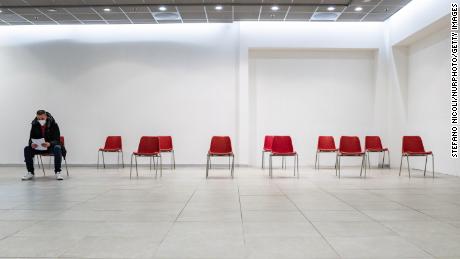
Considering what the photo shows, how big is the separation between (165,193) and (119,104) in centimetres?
604

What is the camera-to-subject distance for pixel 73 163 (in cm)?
1126

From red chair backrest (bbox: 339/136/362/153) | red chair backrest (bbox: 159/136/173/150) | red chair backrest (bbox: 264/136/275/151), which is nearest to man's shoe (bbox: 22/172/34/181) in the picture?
red chair backrest (bbox: 159/136/173/150)

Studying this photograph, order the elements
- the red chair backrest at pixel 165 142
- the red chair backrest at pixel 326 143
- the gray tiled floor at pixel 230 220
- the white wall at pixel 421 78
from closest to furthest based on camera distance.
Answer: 1. the gray tiled floor at pixel 230 220
2. the white wall at pixel 421 78
3. the red chair backrest at pixel 326 143
4. the red chair backrest at pixel 165 142

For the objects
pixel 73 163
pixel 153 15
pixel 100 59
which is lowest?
pixel 73 163

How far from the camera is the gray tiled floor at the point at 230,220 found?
2947 mm

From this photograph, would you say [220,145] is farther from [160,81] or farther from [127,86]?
[127,86]

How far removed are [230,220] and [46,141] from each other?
539 centimetres

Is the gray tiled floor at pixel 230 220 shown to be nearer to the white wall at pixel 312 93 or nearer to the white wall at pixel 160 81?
the white wall at pixel 160 81

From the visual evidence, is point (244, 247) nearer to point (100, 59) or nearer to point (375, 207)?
point (375, 207)

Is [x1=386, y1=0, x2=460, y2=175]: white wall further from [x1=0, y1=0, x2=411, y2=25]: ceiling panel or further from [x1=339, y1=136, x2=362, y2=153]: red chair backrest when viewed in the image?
[x1=339, y1=136, x2=362, y2=153]: red chair backrest

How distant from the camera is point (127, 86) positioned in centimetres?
1137

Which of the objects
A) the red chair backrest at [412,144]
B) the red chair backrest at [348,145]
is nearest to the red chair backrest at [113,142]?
the red chair backrest at [348,145]

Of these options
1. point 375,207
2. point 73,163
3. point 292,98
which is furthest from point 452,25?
point 73,163

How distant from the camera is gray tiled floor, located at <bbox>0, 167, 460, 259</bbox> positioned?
2.95 meters
